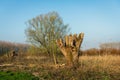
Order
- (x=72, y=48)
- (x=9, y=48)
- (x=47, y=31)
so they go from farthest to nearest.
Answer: (x=9, y=48), (x=47, y=31), (x=72, y=48)

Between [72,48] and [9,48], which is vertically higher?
[9,48]

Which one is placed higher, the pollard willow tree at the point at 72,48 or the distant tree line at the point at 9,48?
the distant tree line at the point at 9,48

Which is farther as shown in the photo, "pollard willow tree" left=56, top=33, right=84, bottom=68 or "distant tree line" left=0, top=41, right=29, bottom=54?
"distant tree line" left=0, top=41, right=29, bottom=54

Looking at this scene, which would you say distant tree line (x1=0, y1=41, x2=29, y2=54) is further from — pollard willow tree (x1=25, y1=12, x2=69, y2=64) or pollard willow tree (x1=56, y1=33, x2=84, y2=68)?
pollard willow tree (x1=56, y1=33, x2=84, y2=68)

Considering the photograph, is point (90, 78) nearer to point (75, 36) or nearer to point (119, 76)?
point (119, 76)

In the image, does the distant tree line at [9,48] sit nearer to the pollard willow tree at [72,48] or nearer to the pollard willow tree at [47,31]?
the pollard willow tree at [47,31]

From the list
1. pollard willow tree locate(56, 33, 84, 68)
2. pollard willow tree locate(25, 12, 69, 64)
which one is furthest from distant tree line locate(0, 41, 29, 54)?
pollard willow tree locate(56, 33, 84, 68)

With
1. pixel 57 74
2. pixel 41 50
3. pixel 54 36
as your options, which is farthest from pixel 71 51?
pixel 41 50

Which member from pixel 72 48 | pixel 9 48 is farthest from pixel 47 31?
pixel 9 48

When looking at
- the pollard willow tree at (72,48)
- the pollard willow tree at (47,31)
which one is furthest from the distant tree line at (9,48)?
the pollard willow tree at (72,48)

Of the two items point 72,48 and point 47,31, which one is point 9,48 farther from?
point 72,48

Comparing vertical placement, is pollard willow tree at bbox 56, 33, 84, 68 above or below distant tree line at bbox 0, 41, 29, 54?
below

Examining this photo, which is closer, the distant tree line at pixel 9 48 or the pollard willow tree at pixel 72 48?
the pollard willow tree at pixel 72 48

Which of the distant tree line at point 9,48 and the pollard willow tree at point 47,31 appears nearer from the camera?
the pollard willow tree at point 47,31
